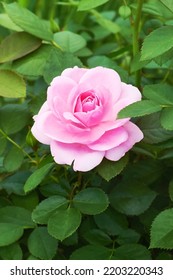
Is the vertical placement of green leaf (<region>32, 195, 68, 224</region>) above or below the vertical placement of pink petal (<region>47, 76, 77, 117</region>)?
below

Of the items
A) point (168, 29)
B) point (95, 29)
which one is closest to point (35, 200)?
point (168, 29)

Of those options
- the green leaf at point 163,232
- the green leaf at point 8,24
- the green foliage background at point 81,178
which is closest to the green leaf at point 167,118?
the green foliage background at point 81,178

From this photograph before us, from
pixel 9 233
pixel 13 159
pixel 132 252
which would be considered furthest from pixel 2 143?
pixel 132 252

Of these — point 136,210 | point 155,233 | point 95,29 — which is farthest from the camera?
point 95,29

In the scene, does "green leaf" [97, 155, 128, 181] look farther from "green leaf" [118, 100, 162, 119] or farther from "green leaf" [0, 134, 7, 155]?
"green leaf" [0, 134, 7, 155]

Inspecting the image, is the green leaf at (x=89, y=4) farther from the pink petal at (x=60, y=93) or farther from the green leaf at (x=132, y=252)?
the green leaf at (x=132, y=252)

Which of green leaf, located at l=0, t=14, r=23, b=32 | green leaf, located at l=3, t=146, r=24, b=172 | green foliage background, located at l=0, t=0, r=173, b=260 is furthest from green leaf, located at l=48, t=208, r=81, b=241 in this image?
green leaf, located at l=0, t=14, r=23, b=32

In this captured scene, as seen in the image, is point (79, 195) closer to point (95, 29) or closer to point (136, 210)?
point (136, 210)
